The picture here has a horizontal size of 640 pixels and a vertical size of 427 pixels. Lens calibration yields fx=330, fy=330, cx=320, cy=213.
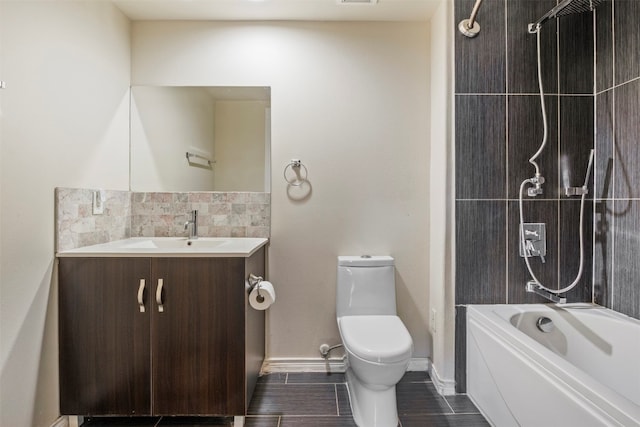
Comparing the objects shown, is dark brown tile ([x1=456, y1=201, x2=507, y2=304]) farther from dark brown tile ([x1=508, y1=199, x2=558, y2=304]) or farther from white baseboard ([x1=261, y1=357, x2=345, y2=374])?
white baseboard ([x1=261, y1=357, x2=345, y2=374])

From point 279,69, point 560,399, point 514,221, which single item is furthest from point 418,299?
point 279,69

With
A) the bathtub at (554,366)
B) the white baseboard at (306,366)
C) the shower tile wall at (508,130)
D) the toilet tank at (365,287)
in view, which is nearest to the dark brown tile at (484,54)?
the shower tile wall at (508,130)

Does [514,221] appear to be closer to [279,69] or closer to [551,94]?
[551,94]

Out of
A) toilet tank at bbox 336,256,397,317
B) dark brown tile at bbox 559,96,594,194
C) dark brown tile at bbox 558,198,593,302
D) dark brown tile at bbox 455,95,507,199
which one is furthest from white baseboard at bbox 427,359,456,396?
dark brown tile at bbox 559,96,594,194

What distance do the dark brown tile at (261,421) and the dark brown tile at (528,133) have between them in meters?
1.74

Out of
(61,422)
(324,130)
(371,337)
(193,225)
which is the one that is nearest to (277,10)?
(324,130)

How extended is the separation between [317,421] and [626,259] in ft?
5.80

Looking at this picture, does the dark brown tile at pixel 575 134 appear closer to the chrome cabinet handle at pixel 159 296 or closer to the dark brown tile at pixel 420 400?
the dark brown tile at pixel 420 400

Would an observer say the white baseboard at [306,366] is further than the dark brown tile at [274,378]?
Yes

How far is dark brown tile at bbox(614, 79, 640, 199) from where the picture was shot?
1622 mm

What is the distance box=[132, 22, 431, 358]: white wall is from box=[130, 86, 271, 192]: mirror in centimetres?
7

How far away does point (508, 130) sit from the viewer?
1.85 meters

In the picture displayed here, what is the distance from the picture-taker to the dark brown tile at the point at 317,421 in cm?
161

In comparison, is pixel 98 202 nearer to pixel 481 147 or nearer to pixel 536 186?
pixel 481 147
